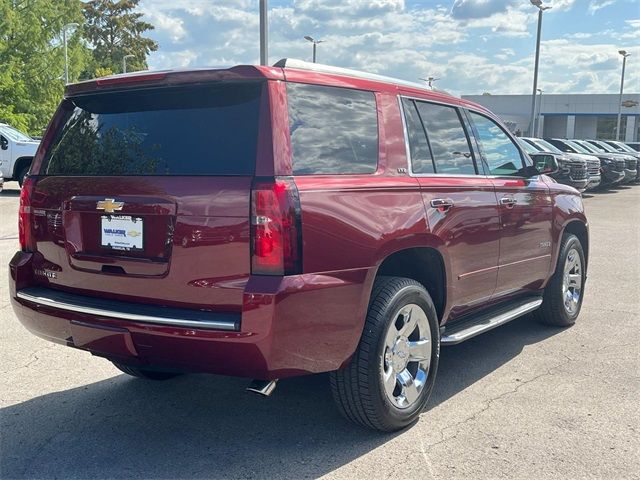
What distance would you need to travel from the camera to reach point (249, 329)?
2.98 metres

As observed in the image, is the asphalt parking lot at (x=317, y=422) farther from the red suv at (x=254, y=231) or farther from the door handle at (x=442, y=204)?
the door handle at (x=442, y=204)

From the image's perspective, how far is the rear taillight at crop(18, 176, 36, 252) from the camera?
378 cm

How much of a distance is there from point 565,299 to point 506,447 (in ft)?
8.66

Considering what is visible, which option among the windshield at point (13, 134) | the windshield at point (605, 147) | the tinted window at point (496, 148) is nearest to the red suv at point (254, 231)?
the tinted window at point (496, 148)

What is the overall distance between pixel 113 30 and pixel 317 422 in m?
70.1

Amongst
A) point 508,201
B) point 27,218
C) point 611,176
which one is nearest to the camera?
point 27,218

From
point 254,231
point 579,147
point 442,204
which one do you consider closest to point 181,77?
point 254,231

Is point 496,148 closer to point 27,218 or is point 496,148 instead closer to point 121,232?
point 121,232

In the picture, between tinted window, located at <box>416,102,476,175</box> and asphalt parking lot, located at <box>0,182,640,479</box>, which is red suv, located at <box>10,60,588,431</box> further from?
asphalt parking lot, located at <box>0,182,640,479</box>

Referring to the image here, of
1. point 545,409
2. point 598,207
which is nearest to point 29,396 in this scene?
point 545,409

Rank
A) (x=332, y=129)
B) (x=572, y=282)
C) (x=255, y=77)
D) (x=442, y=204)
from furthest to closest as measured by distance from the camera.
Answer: (x=572, y=282) < (x=442, y=204) < (x=332, y=129) < (x=255, y=77)

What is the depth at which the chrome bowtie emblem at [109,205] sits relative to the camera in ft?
10.8

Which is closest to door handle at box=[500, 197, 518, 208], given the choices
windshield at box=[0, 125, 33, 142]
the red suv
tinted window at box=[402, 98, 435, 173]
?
the red suv

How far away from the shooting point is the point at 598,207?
17547mm
